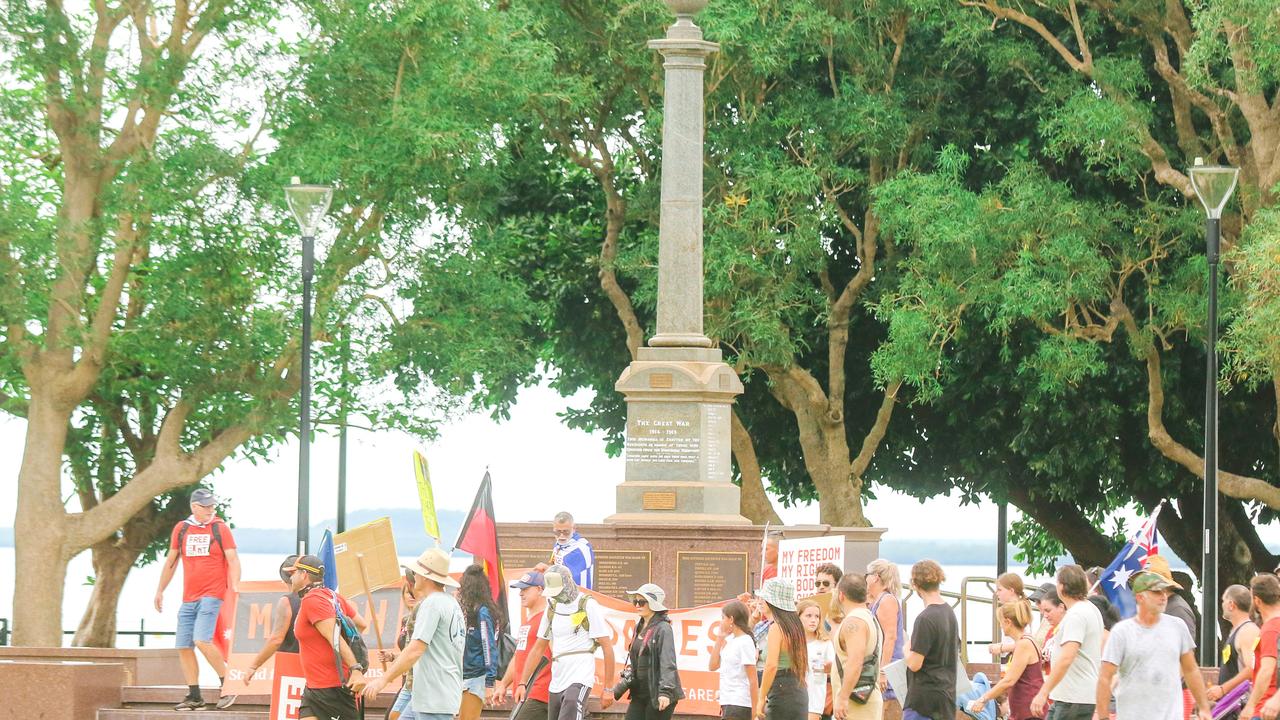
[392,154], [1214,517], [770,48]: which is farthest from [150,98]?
[1214,517]

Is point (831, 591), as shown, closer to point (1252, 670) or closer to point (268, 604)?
point (1252, 670)

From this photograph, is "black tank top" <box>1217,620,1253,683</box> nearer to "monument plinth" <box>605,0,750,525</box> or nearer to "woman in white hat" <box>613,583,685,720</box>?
"woman in white hat" <box>613,583,685,720</box>

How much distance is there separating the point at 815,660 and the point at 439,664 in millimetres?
2601

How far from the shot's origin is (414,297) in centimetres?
2973

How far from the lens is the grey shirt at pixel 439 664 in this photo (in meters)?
13.8

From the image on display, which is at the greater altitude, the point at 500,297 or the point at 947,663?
the point at 500,297

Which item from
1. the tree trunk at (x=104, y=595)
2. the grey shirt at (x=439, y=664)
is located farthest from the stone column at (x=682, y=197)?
the tree trunk at (x=104, y=595)

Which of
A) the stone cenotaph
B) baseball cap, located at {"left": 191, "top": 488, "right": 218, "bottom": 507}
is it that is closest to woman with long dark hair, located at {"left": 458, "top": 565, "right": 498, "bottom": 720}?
baseball cap, located at {"left": 191, "top": 488, "right": 218, "bottom": 507}

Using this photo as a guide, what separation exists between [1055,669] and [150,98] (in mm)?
17620

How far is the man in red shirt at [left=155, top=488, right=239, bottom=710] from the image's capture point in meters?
17.7

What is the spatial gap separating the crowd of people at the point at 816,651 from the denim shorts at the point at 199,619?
2613 mm

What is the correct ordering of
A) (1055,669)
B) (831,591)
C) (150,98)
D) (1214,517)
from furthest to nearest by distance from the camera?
(150,98)
(1214,517)
(831,591)
(1055,669)

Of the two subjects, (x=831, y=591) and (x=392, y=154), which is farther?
(x=392, y=154)

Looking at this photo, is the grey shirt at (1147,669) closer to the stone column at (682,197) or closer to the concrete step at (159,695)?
the concrete step at (159,695)
